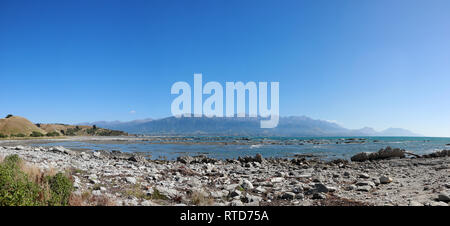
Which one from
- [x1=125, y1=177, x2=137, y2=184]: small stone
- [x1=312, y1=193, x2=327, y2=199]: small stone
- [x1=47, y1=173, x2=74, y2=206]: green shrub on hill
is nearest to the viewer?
[x1=47, y1=173, x2=74, y2=206]: green shrub on hill

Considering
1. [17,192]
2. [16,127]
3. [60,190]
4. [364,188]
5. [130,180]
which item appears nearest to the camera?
[17,192]

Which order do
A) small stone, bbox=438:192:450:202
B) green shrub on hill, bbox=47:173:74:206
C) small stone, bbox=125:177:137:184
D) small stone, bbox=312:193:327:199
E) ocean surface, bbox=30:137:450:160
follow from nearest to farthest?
green shrub on hill, bbox=47:173:74:206
small stone, bbox=438:192:450:202
small stone, bbox=312:193:327:199
small stone, bbox=125:177:137:184
ocean surface, bbox=30:137:450:160

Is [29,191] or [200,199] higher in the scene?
[29,191]

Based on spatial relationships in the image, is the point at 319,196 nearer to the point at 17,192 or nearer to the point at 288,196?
the point at 288,196

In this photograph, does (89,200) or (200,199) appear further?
(200,199)

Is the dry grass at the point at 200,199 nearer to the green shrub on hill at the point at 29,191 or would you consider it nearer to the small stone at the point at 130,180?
the small stone at the point at 130,180

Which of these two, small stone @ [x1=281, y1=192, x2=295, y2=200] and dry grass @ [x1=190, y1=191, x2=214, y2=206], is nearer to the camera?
dry grass @ [x1=190, y1=191, x2=214, y2=206]

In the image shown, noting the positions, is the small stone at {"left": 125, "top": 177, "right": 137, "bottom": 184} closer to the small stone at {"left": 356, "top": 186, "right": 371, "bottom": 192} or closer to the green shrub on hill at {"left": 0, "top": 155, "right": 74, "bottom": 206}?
the green shrub on hill at {"left": 0, "top": 155, "right": 74, "bottom": 206}

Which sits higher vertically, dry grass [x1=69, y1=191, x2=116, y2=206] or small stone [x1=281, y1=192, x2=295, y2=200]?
dry grass [x1=69, y1=191, x2=116, y2=206]

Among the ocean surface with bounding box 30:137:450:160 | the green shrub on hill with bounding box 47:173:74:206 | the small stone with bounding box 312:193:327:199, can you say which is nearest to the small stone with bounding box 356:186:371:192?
the small stone with bounding box 312:193:327:199

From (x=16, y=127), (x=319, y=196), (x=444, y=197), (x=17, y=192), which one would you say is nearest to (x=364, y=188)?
(x=319, y=196)

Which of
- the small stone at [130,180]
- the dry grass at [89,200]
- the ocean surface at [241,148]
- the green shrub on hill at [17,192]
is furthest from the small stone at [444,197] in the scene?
the ocean surface at [241,148]
